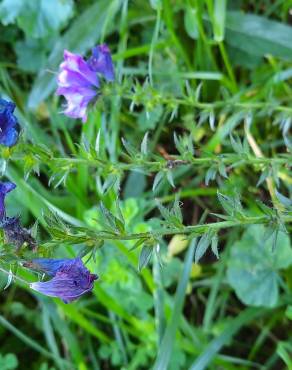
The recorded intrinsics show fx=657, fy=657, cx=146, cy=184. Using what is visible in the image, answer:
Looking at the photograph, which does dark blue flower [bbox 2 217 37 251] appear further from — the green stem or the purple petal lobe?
the purple petal lobe

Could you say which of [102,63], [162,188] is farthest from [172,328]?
[102,63]

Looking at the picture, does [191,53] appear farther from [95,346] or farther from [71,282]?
[71,282]

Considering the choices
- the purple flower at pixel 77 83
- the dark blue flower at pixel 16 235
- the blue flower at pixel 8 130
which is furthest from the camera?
the purple flower at pixel 77 83

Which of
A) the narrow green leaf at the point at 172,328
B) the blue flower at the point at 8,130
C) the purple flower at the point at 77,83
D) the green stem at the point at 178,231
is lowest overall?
the narrow green leaf at the point at 172,328

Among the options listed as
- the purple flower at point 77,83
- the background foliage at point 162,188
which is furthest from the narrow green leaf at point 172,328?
the purple flower at point 77,83

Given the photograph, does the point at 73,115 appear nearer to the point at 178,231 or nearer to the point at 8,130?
the point at 8,130

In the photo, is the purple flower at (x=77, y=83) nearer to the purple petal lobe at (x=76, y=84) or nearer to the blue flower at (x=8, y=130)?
the purple petal lobe at (x=76, y=84)
